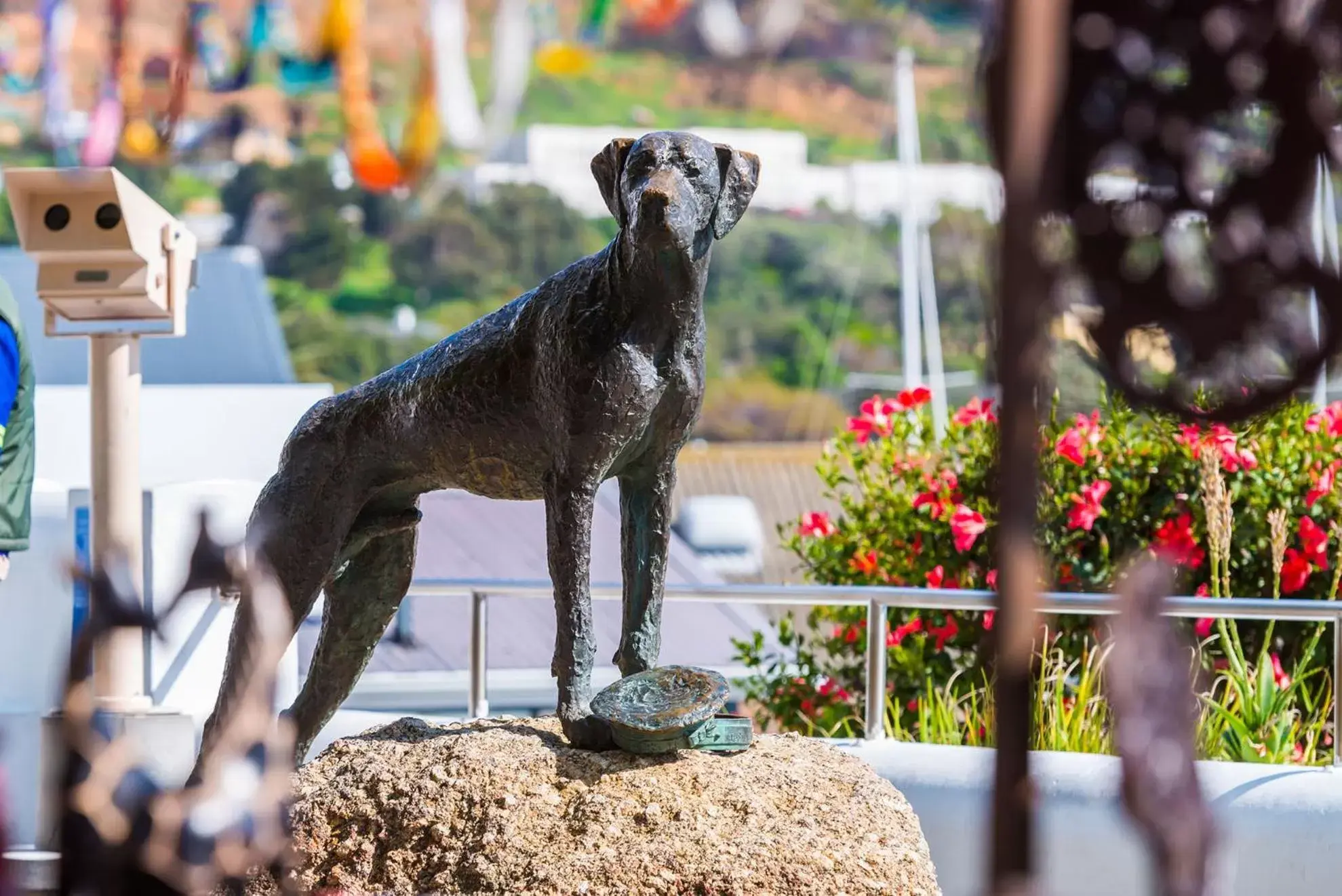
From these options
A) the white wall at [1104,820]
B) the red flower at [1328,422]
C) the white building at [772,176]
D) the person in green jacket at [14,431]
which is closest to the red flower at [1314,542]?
the red flower at [1328,422]

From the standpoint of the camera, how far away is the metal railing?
4.36 metres

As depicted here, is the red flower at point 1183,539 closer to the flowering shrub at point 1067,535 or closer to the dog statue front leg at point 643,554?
the flowering shrub at point 1067,535

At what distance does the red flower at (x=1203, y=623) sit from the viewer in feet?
18.9

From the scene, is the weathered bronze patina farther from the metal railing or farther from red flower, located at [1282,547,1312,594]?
red flower, located at [1282,547,1312,594]

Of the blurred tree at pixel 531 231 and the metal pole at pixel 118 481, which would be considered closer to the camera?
the metal pole at pixel 118 481

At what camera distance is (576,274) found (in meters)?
3.59

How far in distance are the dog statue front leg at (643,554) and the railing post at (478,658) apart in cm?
141

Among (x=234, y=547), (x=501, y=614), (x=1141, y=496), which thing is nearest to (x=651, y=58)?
(x=501, y=614)

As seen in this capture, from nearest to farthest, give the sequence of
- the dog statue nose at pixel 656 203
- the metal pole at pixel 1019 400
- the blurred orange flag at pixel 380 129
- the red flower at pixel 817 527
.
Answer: the metal pole at pixel 1019 400, the blurred orange flag at pixel 380 129, the dog statue nose at pixel 656 203, the red flower at pixel 817 527

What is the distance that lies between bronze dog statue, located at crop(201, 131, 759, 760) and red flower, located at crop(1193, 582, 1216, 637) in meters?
2.75

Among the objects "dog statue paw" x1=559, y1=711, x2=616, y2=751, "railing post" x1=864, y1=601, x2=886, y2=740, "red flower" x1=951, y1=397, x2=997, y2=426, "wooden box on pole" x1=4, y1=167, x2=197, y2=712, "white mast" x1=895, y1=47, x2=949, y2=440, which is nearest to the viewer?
"dog statue paw" x1=559, y1=711, x2=616, y2=751

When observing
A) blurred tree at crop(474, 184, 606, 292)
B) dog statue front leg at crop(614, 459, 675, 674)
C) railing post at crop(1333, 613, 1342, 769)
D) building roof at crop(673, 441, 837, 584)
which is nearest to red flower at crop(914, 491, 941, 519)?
railing post at crop(1333, 613, 1342, 769)

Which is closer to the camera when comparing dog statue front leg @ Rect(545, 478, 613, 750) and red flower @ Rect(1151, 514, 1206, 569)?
dog statue front leg @ Rect(545, 478, 613, 750)

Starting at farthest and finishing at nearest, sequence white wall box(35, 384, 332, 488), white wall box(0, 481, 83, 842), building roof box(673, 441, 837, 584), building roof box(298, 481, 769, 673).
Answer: building roof box(673, 441, 837, 584) → building roof box(298, 481, 769, 673) → white wall box(35, 384, 332, 488) → white wall box(0, 481, 83, 842)
